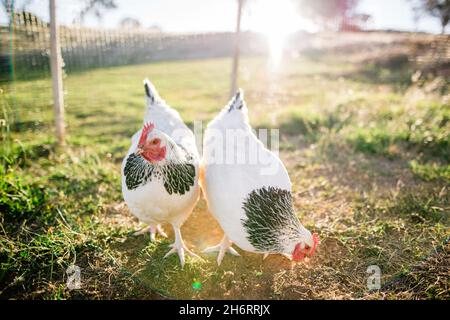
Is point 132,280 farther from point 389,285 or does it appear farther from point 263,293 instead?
point 389,285

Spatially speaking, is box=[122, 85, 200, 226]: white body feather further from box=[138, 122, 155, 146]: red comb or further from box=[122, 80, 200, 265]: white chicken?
box=[138, 122, 155, 146]: red comb

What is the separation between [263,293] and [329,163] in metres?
2.56

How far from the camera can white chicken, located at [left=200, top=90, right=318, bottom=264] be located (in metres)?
2.13

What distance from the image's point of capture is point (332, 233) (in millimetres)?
2783

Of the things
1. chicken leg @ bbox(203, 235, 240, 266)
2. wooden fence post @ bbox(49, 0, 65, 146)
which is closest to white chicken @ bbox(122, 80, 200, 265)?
chicken leg @ bbox(203, 235, 240, 266)

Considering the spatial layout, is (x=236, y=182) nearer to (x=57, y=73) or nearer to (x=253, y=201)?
(x=253, y=201)

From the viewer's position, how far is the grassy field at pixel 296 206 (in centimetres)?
222

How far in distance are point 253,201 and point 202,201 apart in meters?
1.41

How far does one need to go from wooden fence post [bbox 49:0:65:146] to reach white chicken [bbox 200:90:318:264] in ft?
10.0

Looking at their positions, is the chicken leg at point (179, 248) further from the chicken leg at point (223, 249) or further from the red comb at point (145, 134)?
the red comb at point (145, 134)

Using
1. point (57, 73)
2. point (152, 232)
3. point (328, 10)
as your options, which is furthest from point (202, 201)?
point (328, 10)

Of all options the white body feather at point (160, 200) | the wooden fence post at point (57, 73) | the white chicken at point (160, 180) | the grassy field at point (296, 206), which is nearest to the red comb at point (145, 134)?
the white chicken at point (160, 180)

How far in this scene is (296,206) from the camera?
328 centimetres

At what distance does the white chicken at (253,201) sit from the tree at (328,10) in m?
25.1
